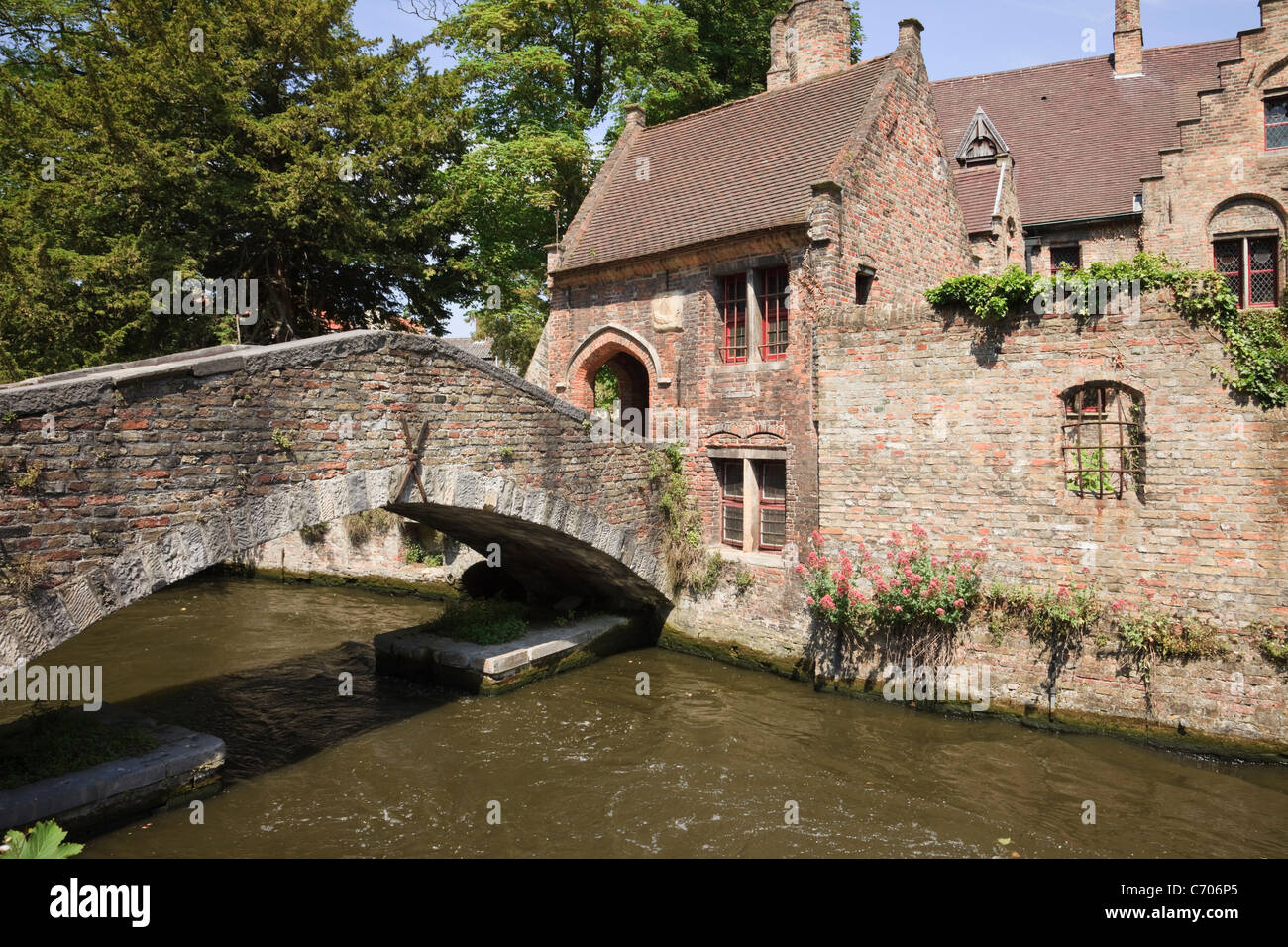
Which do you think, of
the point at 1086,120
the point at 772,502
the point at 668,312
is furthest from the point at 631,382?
the point at 1086,120

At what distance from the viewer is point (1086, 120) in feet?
68.1

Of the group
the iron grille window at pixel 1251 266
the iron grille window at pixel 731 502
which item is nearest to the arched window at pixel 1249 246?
the iron grille window at pixel 1251 266

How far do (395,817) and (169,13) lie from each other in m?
17.3

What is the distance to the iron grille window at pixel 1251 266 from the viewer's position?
1622 cm

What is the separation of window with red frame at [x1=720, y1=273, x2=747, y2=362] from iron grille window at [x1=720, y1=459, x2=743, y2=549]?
5.89 ft

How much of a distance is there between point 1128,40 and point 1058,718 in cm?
2014

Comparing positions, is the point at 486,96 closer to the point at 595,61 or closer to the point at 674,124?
the point at 595,61

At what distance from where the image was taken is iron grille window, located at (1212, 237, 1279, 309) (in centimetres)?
1622

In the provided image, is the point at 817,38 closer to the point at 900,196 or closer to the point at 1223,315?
the point at 900,196

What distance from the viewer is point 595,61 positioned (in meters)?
20.3

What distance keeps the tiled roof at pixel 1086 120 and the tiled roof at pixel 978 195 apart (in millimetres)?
2415

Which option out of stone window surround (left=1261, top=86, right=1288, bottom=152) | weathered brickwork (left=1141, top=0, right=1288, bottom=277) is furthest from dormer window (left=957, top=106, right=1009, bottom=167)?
stone window surround (left=1261, top=86, right=1288, bottom=152)

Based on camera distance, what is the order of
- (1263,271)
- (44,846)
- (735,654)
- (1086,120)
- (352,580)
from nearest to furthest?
1. (44,846)
2. (735,654)
3. (1263,271)
4. (352,580)
5. (1086,120)
